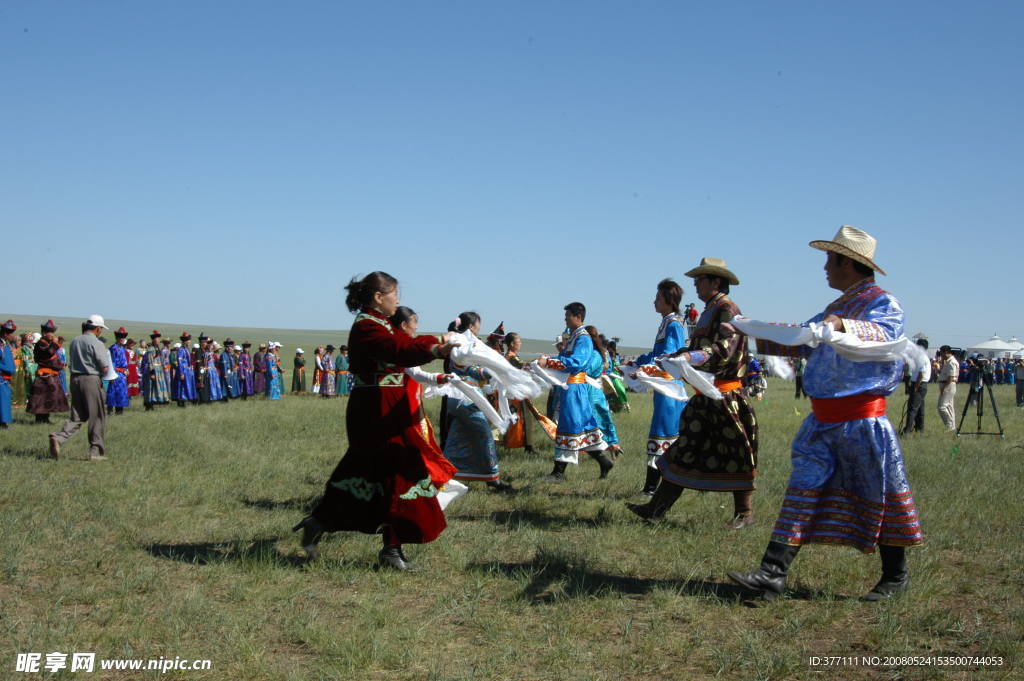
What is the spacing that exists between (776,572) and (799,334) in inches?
57.0

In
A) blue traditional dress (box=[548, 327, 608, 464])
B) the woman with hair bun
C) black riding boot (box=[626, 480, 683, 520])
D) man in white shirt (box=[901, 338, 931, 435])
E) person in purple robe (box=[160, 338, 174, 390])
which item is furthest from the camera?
person in purple robe (box=[160, 338, 174, 390])

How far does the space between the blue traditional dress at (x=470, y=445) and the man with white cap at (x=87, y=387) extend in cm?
527

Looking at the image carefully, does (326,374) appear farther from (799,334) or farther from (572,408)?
(799,334)

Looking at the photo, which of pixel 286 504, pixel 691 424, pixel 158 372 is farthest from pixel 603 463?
pixel 158 372

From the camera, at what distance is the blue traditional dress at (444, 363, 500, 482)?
7.55m

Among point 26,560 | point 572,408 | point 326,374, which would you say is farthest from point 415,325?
point 326,374

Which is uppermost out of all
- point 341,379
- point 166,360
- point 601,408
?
point 601,408

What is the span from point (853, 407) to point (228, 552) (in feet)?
14.3

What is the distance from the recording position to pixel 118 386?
715 inches

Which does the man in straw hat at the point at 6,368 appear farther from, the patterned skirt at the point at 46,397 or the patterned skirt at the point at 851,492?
the patterned skirt at the point at 851,492

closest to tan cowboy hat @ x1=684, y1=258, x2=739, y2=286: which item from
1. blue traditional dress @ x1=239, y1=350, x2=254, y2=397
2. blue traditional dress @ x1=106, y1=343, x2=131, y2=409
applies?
blue traditional dress @ x1=106, y1=343, x2=131, y2=409

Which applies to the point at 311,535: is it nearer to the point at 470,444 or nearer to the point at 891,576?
the point at 470,444

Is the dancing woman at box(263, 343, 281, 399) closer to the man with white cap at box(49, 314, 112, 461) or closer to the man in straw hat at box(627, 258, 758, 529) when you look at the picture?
the man with white cap at box(49, 314, 112, 461)

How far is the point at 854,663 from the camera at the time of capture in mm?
3609
